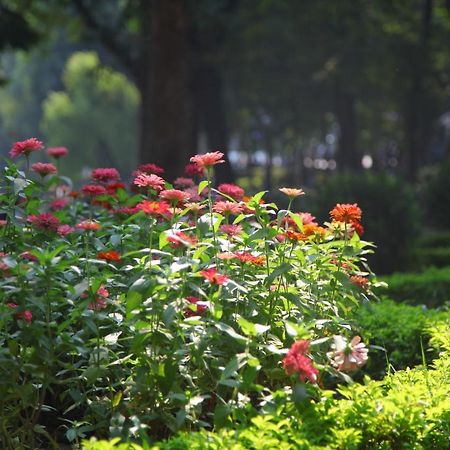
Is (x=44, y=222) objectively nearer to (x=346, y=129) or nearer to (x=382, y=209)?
(x=382, y=209)

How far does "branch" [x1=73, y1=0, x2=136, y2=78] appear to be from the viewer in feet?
67.6

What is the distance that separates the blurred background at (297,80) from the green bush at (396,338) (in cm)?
621

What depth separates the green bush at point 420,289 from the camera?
7691 millimetres

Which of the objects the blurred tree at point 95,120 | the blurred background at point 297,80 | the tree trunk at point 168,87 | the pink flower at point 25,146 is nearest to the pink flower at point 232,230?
the pink flower at point 25,146

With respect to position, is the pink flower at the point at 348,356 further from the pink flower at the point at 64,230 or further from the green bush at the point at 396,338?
the green bush at the point at 396,338

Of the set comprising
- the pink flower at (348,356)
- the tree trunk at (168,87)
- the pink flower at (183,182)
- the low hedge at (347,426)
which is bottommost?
the low hedge at (347,426)

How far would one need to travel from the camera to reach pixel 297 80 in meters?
28.4

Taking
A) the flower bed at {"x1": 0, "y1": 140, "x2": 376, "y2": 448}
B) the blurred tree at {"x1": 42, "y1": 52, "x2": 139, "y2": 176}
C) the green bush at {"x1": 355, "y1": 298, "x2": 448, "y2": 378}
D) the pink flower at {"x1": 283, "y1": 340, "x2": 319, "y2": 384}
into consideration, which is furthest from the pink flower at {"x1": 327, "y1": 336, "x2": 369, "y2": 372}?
the blurred tree at {"x1": 42, "y1": 52, "x2": 139, "y2": 176}

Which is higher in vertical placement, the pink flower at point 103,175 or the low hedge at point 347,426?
the pink flower at point 103,175

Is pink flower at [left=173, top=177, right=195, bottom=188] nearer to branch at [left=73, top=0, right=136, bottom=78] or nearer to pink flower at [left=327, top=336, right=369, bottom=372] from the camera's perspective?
pink flower at [left=327, top=336, right=369, bottom=372]

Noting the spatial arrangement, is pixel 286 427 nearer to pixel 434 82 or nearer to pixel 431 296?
pixel 431 296

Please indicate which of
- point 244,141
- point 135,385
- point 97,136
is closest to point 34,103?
point 97,136

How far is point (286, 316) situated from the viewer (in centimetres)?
378

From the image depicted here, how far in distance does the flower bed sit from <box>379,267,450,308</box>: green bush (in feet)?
12.3
